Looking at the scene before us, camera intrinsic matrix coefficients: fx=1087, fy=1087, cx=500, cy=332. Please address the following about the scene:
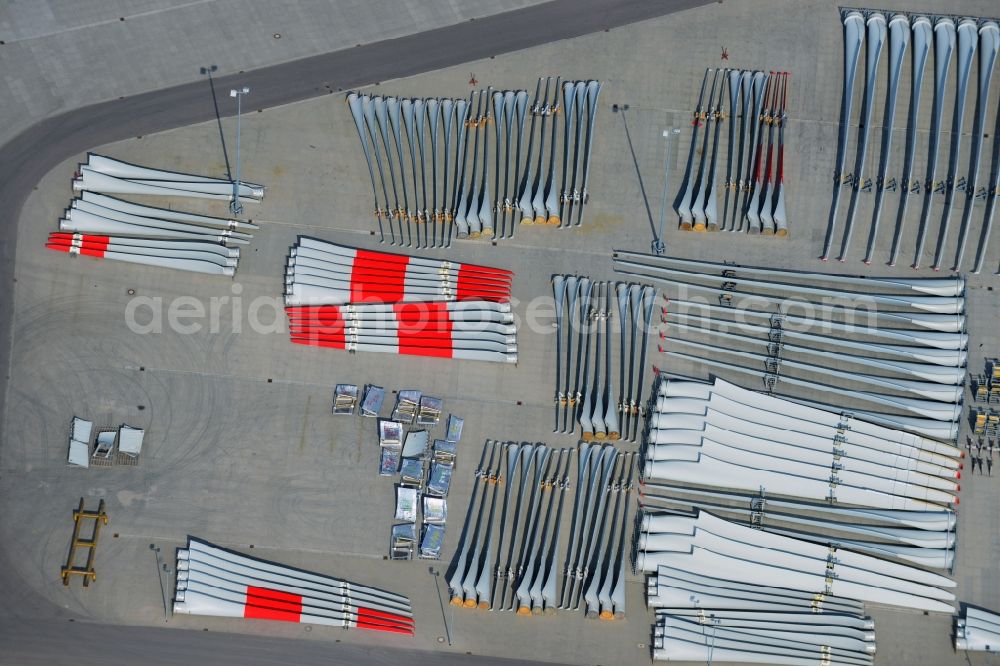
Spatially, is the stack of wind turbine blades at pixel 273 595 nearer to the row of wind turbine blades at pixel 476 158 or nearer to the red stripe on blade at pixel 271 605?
the red stripe on blade at pixel 271 605

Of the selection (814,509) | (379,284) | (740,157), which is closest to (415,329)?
(379,284)

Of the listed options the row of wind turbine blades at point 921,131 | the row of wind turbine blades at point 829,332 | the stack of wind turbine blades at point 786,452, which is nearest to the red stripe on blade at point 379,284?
the row of wind turbine blades at point 829,332

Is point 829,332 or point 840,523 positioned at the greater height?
point 829,332

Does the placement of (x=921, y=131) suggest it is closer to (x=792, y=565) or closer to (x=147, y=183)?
(x=792, y=565)

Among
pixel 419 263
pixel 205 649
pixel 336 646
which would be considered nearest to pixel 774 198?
pixel 419 263

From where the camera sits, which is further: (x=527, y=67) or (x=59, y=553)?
(x=527, y=67)

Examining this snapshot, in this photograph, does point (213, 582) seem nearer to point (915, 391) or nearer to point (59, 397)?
point (59, 397)
